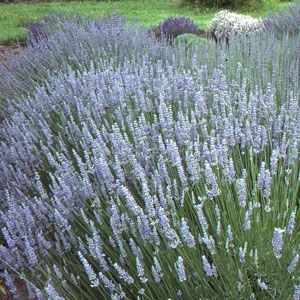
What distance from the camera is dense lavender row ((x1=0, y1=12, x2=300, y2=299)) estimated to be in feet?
5.02

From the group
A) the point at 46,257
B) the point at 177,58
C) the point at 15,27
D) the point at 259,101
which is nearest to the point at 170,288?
the point at 46,257

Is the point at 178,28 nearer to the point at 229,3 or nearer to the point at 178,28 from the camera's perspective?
the point at 178,28

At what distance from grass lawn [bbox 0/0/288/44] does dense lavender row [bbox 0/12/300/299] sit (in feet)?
19.5

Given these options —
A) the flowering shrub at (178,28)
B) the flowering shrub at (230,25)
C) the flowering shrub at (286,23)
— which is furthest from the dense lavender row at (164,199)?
the flowering shrub at (178,28)

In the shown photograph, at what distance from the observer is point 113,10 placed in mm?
10180

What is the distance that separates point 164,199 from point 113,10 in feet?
30.3

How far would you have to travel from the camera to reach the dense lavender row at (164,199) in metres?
1.53

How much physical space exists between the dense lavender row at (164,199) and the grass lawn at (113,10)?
19.5 feet

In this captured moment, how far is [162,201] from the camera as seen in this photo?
1691 mm

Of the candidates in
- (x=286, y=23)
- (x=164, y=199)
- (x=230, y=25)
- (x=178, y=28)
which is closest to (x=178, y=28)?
(x=178, y=28)

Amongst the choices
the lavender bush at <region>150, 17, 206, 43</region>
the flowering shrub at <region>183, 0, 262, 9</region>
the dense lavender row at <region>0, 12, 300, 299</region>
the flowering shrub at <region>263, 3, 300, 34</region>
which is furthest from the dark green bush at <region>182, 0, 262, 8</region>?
the dense lavender row at <region>0, 12, 300, 299</region>

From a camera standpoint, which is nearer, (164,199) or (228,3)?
(164,199)

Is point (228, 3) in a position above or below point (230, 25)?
above

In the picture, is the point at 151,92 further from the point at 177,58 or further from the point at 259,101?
the point at 177,58
